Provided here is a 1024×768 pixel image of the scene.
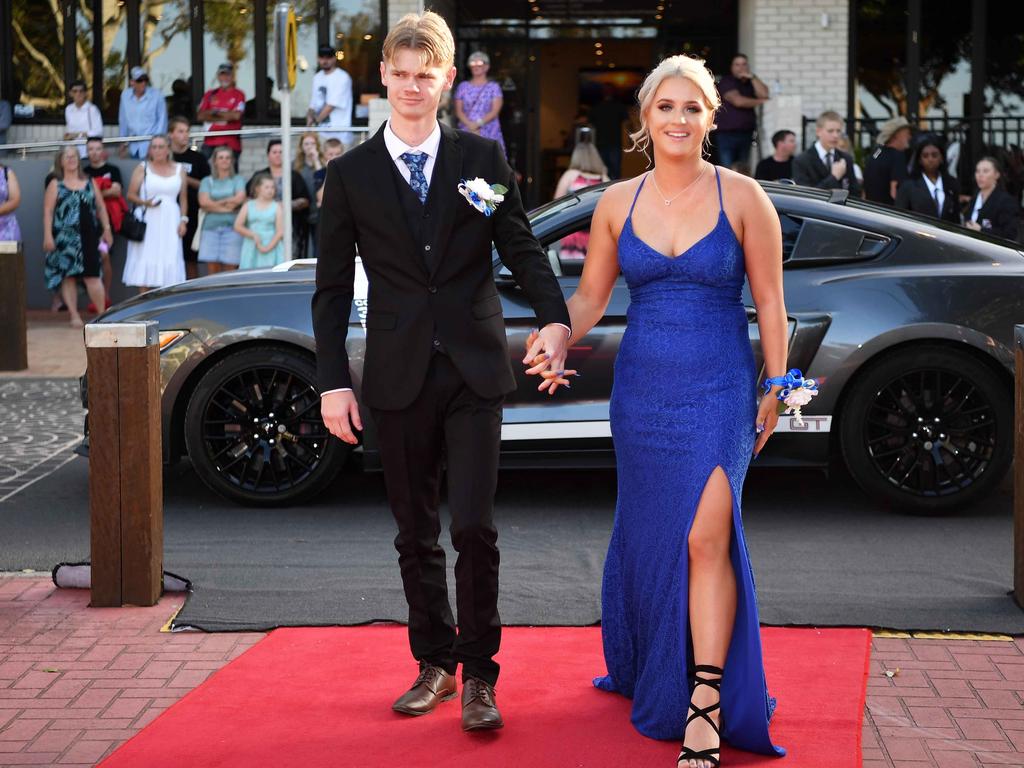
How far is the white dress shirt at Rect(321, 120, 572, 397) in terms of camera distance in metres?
4.68

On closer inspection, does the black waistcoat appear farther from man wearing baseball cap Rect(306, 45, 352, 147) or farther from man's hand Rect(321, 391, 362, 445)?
man wearing baseball cap Rect(306, 45, 352, 147)

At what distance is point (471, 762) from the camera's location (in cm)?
445

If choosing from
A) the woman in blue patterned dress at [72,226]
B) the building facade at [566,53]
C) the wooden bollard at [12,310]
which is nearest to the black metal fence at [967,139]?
the building facade at [566,53]

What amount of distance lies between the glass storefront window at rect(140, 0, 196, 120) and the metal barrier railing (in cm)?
107

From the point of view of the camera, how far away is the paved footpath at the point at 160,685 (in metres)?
4.66

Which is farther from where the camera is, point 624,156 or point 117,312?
point 624,156

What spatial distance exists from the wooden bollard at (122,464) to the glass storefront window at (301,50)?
13.8 m

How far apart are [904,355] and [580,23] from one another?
46.3 ft

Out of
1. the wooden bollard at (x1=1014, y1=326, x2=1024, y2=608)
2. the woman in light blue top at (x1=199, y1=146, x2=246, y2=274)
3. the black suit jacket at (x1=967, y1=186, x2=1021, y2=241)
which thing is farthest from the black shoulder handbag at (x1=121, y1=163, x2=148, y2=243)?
the wooden bollard at (x1=1014, y1=326, x2=1024, y2=608)

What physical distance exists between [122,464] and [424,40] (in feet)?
8.16

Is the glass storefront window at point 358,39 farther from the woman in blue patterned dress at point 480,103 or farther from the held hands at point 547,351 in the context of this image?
the held hands at point 547,351

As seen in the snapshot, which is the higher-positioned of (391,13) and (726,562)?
(391,13)

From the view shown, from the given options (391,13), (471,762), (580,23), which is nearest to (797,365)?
(471,762)

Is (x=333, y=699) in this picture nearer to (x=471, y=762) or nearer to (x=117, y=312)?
(x=471, y=762)
